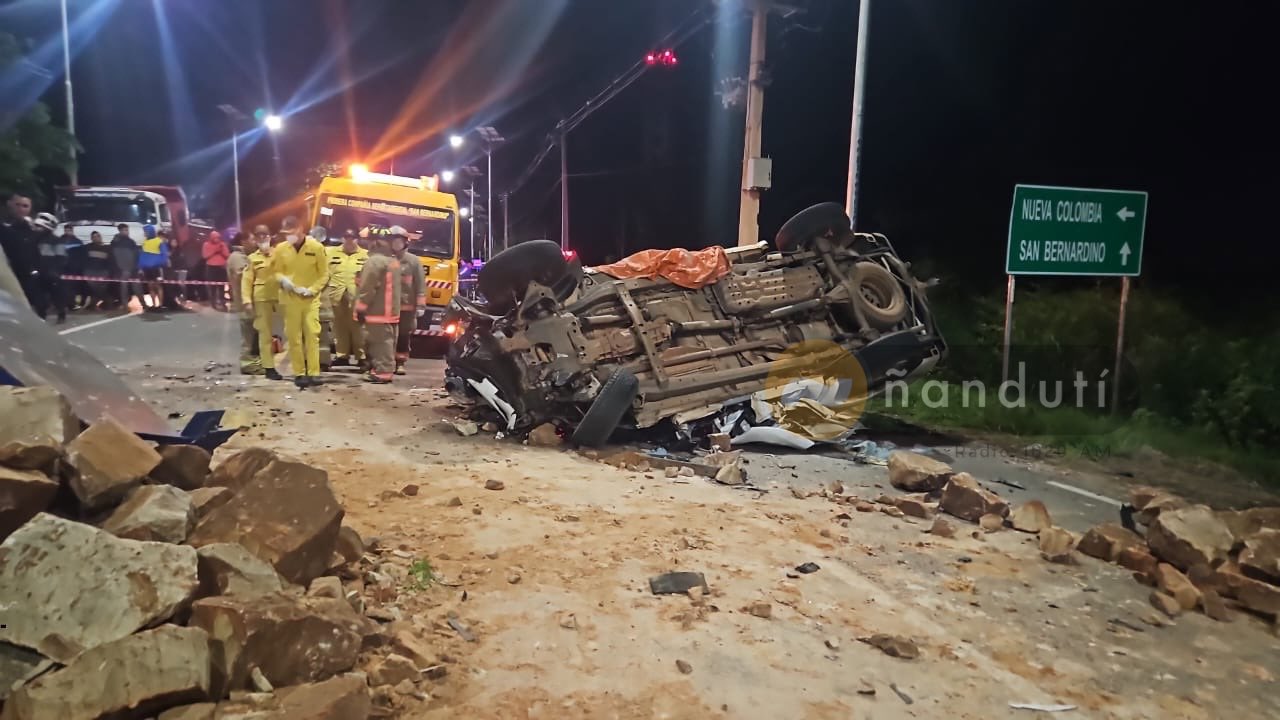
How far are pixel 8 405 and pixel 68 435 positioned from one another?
0.74 feet

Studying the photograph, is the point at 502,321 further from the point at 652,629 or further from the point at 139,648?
the point at 139,648

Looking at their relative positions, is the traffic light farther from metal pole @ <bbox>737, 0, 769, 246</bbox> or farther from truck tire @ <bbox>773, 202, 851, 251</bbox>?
truck tire @ <bbox>773, 202, 851, 251</bbox>

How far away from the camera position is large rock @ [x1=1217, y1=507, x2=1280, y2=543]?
4.51 meters

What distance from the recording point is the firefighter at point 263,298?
29.2 ft

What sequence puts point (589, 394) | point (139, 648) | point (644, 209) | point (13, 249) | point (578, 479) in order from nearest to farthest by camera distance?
point (139, 648)
point (578, 479)
point (589, 394)
point (13, 249)
point (644, 209)

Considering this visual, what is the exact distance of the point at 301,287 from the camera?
8.54m

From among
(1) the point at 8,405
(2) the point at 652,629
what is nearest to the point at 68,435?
(1) the point at 8,405

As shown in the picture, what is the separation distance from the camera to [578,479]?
5.51m

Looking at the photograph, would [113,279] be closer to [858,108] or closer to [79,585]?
[858,108]

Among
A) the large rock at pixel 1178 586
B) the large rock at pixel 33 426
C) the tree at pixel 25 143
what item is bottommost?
the large rock at pixel 1178 586

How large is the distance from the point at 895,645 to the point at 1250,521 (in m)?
2.65

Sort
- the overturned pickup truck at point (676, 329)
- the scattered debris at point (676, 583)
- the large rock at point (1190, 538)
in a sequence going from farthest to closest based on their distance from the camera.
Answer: the overturned pickup truck at point (676, 329)
the large rock at point (1190, 538)
the scattered debris at point (676, 583)

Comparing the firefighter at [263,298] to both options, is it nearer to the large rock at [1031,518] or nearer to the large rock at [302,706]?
the large rock at [302,706]

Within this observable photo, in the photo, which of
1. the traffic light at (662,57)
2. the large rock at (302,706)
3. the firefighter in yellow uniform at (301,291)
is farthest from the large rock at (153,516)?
the traffic light at (662,57)
